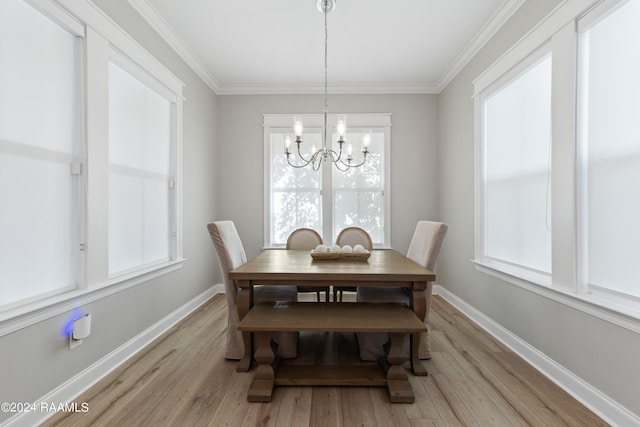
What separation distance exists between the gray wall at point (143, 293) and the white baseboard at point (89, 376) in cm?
3

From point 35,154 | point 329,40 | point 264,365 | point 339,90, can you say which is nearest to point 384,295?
point 264,365

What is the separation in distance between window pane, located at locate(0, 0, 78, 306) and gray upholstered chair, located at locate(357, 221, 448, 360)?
75.2 inches

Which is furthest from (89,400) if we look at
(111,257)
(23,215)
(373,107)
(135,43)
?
(373,107)

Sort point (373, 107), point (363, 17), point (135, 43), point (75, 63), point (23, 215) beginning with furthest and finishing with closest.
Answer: point (373, 107), point (363, 17), point (135, 43), point (75, 63), point (23, 215)

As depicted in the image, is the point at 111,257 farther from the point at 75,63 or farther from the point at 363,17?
the point at 363,17

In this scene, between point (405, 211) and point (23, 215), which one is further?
point (405, 211)

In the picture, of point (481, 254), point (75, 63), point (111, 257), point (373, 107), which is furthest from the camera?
point (373, 107)

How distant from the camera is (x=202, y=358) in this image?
7.50 ft

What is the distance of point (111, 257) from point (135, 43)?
163 centimetres

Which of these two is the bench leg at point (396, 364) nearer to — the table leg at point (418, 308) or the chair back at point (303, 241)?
the table leg at point (418, 308)

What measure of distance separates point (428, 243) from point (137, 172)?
2359mm

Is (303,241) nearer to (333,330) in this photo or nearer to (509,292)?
(333,330)

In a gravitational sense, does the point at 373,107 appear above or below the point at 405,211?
above

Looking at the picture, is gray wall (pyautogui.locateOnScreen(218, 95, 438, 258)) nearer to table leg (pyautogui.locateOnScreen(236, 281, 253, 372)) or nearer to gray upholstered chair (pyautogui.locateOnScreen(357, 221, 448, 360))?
gray upholstered chair (pyautogui.locateOnScreen(357, 221, 448, 360))
